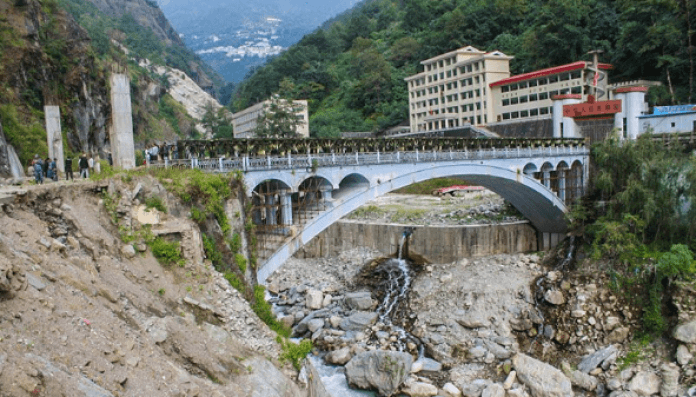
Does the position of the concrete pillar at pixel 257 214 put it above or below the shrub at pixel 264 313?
above

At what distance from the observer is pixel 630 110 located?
105 feet

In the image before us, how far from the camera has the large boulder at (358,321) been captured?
879 inches

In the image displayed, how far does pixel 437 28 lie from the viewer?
64938 millimetres

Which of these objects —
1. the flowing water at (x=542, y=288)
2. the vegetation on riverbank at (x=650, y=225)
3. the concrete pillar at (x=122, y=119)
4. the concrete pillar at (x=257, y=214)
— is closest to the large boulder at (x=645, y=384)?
A: the vegetation on riverbank at (x=650, y=225)

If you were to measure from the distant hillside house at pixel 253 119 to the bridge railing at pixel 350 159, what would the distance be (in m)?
35.8

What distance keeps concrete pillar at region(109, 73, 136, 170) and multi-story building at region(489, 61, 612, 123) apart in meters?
31.0

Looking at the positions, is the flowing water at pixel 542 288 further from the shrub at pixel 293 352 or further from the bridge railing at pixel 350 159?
the shrub at pixel 293 352

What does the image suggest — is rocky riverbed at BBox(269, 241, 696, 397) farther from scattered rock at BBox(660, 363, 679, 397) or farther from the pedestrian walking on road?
the pedestrian walking on road

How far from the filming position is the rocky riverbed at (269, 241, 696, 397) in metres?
17.9

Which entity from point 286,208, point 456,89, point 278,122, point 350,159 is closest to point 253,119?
point 278,122

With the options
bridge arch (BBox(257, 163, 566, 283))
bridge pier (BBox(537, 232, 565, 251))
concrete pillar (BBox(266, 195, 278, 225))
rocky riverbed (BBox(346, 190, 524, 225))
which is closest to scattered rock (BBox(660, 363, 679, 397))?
bridge arch (BBox(257, 163, 566, 283))

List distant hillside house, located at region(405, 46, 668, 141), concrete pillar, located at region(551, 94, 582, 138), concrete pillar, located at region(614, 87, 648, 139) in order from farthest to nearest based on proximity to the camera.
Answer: concrete pillar, located at region(551, 94, 582, 138) → distant hillside house, located at region(405, 46, 668, 141) → concrete pillar, located at region(614, 87, 648, 139)

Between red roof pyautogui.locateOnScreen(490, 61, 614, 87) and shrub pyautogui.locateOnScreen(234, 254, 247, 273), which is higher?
red roof pyautogui.locateOnScreen(490, 61, 614, 87)

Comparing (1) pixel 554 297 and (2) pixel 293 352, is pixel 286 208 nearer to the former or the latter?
(2) pixel 293 352
